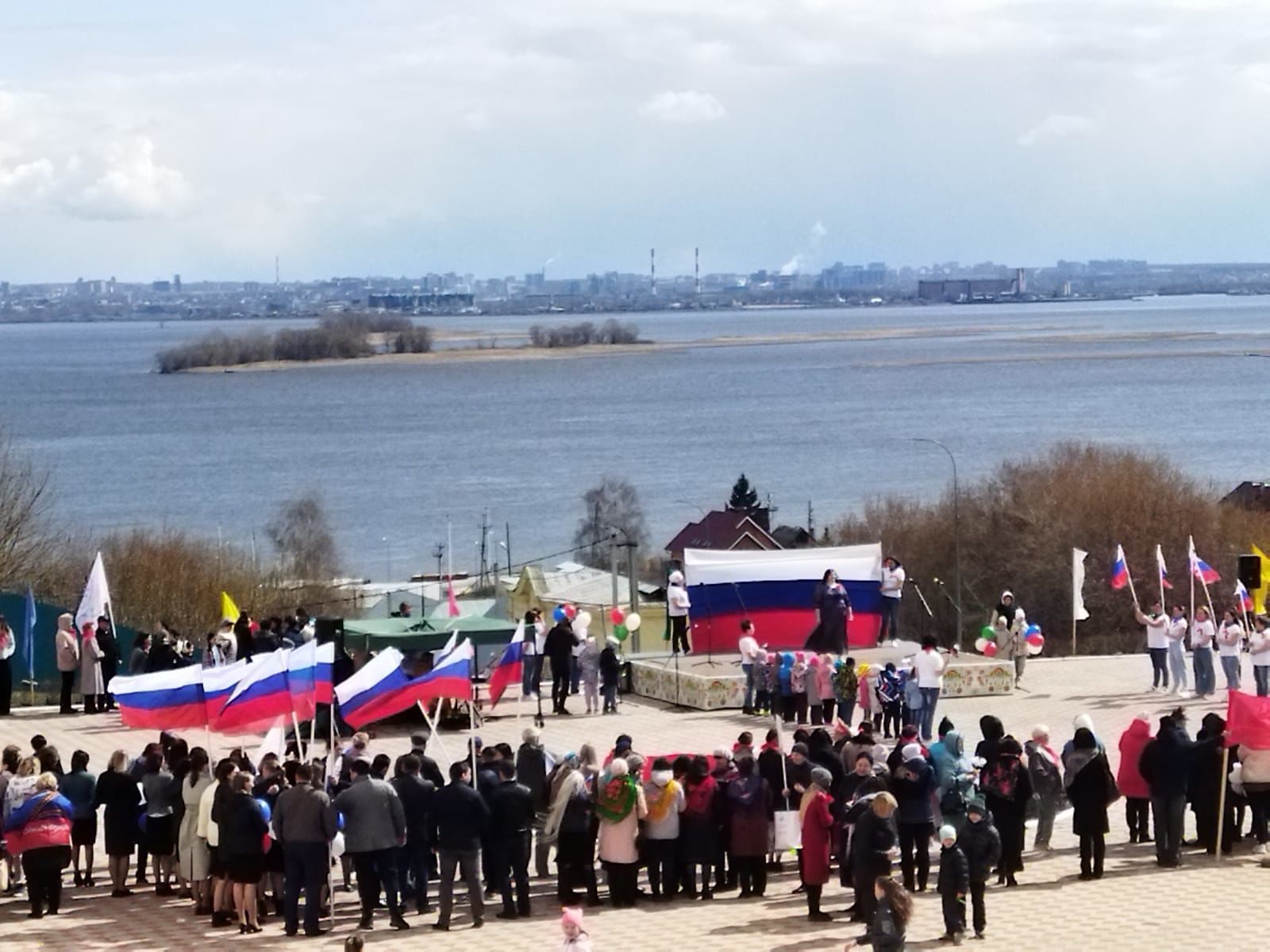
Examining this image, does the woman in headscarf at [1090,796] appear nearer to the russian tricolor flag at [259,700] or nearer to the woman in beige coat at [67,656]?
the russian tricolor flag at [259,700]

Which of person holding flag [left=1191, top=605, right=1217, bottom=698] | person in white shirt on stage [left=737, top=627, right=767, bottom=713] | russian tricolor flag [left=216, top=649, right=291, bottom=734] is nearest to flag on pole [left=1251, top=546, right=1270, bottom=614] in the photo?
person holding flag [left=1191, top=605, right=1217, bottom=698]

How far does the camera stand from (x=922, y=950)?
1370cm

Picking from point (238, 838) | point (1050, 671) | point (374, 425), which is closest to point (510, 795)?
point (238, 838)

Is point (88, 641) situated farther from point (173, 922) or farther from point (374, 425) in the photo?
point (374, 425)

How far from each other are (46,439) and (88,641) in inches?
4317

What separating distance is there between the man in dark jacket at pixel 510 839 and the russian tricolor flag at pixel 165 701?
365 cm

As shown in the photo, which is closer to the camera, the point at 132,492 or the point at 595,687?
the point at 595,687

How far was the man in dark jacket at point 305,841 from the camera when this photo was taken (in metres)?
14.4

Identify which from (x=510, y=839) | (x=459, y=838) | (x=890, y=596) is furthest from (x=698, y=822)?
(x=890, y=596)

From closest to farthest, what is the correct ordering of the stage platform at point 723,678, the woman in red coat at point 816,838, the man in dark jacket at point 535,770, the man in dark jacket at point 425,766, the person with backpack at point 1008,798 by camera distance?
the woman in red coat at point 816,838 → the person with backpack at point 1008,798 → the man in dark jacket at point 425,766 → the man in dark jacket at point 535,770 → the stage platform at point 723,678

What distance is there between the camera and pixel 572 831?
1522cm

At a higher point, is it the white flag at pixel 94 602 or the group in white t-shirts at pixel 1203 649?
the white flag at pixel 94 602

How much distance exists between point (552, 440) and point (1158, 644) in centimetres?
10267

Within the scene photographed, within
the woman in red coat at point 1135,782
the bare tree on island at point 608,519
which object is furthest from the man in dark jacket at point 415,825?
the bare tree on island at point 608,519
